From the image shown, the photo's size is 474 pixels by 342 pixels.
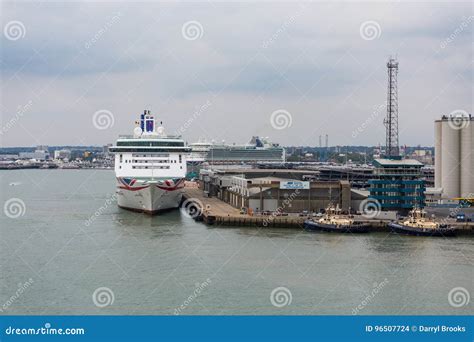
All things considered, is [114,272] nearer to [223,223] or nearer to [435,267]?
[435,267]

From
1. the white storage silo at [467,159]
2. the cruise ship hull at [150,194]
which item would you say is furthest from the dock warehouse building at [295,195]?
the white storage silo at [467,159]

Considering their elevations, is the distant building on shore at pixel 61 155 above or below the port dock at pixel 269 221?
above

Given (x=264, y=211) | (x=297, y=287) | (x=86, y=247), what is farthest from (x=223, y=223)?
(x=297, y=287)

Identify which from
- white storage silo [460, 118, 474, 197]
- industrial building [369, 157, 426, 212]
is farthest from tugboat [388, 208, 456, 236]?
white storage silo [460, 118, 474, 197]

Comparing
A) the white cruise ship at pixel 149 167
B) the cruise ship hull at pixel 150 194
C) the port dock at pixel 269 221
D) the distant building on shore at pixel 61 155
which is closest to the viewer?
the port dock at pixel 269 221

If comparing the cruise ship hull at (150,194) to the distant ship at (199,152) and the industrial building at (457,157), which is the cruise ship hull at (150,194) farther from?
the distant ship at (199,152)

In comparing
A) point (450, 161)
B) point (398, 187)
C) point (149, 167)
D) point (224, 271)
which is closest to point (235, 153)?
point (450, 161)
